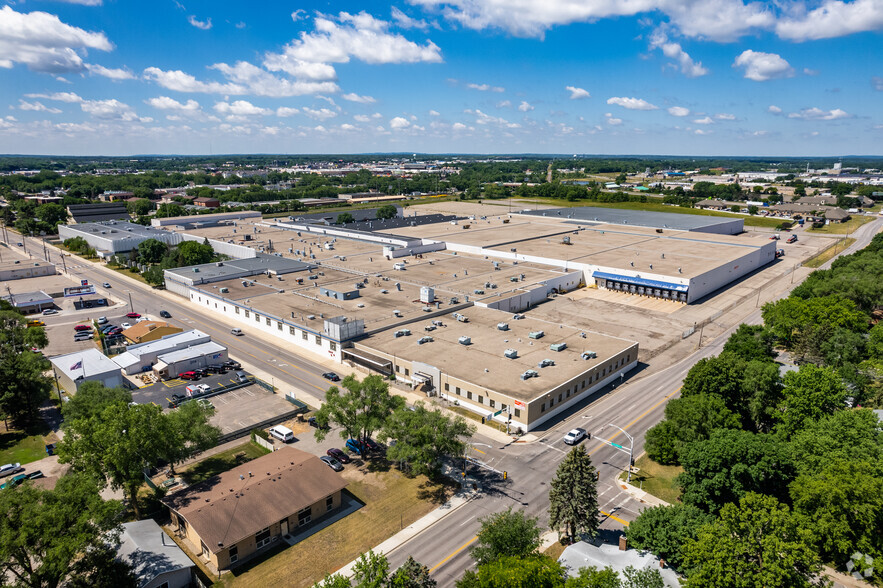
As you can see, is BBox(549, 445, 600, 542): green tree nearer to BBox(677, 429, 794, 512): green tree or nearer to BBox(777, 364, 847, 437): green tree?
BBox(677, 429, 794, 512): green tree

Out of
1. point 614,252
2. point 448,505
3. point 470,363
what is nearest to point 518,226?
point 614,252

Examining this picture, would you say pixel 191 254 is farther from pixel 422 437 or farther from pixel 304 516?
pixel 422 437

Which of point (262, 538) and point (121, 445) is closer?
point (121, 445)

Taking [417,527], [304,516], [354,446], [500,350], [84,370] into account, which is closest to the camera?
[417,527]

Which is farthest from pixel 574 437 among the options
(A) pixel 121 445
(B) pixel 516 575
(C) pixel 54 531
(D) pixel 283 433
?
(C) pixel 54 531

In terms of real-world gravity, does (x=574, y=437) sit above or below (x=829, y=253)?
below

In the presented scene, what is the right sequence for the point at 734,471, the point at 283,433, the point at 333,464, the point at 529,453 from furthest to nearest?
the point at 283,433 → the point at 529,453 → the point at 333,464 → the point at 734,471
